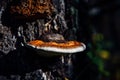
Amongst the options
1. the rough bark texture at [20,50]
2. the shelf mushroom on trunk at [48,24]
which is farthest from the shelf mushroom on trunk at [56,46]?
the rough bark texture at [20,50]

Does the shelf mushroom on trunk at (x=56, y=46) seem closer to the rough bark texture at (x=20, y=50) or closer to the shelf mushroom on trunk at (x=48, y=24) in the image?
the shelf mushroom on trunk at (x=48, y=24)

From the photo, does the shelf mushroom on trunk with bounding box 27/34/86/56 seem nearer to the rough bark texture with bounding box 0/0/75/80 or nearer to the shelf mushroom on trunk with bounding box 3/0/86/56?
the shelf mushroom on trunk with bounding box 3/0/86/56

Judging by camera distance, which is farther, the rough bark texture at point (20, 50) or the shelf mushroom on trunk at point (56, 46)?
the rough bark texture at point (20, 50)

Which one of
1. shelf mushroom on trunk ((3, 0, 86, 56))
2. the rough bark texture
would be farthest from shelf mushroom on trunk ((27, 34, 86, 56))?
the rough bark texture

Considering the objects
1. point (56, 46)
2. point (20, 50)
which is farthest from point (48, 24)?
point (56, 46)

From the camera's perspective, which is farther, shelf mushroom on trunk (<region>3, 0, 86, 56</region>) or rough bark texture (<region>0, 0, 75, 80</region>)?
rough bark texture (<region>0, 0, 75, 80</region>)

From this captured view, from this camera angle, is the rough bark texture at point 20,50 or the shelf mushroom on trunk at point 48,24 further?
the rough bark texture at point 20,50

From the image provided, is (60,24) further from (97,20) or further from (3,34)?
(97,20)

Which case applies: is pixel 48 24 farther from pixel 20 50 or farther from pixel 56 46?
pixel 56 46

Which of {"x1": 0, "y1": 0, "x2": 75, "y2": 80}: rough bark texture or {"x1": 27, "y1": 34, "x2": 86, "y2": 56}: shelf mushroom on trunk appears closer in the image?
{"x1": 27, "y1": 34, "x2": 86, "y2": 56}: shelf mushroom on trunk

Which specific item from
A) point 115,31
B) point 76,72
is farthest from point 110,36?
point 76,72

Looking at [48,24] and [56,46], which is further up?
[48,24]
